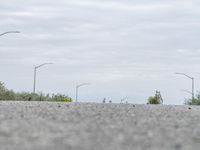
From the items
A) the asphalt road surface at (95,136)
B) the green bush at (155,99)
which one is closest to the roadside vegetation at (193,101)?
the green bush at (155,99)

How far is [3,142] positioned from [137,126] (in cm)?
460

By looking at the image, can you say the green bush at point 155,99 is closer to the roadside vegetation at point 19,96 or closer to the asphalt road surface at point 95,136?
the roadside vegetation at point 19,96

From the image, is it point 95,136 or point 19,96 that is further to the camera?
point 19,96

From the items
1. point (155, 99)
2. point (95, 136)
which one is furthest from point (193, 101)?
point (95, 136)

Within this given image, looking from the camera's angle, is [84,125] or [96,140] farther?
[84,125]

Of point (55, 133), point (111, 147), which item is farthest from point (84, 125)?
point (111, 147)

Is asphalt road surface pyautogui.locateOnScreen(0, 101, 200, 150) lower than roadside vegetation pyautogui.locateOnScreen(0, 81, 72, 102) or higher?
lower

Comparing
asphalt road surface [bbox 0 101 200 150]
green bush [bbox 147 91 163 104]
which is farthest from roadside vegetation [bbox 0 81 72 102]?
asphalt road surface [bbox 0 101 200 150]

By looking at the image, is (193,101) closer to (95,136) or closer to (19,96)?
(19,96)

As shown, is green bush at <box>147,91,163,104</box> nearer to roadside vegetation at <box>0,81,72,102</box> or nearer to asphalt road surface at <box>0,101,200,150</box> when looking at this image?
roadside vegetation at <box>0,81,72,102</box>

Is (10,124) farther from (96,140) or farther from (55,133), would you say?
(96,140)

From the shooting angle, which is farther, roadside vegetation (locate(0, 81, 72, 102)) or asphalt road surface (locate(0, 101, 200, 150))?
roadside vegetation (locate(0, 81, 72, 102))

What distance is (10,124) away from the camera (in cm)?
1474

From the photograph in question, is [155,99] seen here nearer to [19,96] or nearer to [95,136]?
[19,96]
